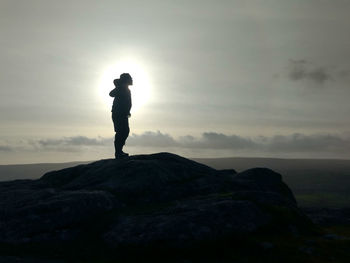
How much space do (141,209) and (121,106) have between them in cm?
1293

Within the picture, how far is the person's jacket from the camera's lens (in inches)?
1441

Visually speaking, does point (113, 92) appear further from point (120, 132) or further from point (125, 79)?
point (120, 132)

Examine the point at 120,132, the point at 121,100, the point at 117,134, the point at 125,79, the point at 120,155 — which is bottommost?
the point at 120,155

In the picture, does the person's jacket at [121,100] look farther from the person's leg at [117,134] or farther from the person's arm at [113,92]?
the person's leg at [117,134]

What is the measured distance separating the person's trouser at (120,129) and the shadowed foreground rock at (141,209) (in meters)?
4.37

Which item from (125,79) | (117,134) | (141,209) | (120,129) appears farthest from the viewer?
(117,134)

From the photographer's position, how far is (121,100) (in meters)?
36.6

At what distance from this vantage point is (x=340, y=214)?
3462cm

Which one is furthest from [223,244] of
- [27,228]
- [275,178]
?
[275,178]

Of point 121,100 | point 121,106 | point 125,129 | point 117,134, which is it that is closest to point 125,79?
point 121,100

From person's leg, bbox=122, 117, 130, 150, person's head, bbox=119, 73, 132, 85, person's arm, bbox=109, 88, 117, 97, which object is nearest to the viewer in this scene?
person's head, bbox=119, 73, 132, 85

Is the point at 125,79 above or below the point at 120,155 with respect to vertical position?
above

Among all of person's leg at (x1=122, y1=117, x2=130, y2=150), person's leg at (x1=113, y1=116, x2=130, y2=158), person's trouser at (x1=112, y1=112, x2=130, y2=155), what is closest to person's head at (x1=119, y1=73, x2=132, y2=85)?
person's trouser at (x1=112, y1=112, x2=130, y2=155)

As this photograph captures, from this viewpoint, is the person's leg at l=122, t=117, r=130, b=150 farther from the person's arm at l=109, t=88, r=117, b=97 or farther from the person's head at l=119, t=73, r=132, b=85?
the person's head at l=119, t=73, r=132, b=85
